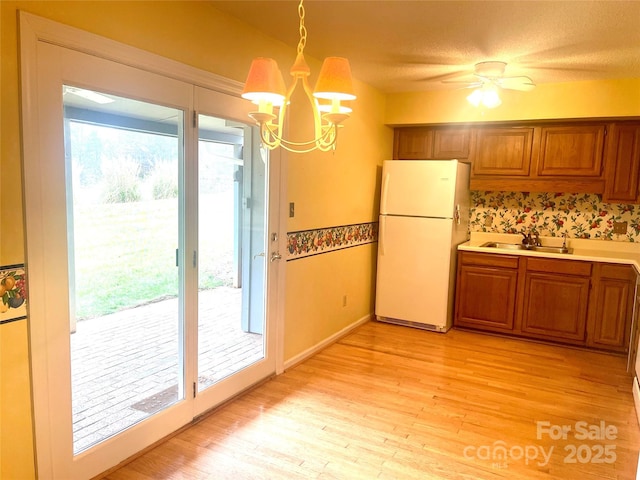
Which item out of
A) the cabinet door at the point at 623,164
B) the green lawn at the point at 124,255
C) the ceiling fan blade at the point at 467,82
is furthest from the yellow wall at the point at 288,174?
the cabinet door at the point at 623,164

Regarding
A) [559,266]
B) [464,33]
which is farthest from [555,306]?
[464,33]

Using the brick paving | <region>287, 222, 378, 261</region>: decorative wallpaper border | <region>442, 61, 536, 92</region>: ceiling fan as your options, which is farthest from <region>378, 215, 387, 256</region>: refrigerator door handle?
the brick paving

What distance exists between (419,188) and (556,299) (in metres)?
1.64

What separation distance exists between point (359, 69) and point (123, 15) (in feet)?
6.96

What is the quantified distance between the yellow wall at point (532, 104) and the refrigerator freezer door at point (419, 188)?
486 millimetres

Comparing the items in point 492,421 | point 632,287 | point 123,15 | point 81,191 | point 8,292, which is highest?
point 123,15

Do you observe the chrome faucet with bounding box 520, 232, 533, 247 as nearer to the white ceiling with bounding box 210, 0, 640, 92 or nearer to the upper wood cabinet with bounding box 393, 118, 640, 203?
the upper wood cabinet with bounding box 393, 118, 640, 203

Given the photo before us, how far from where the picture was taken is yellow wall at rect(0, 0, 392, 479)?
1.70 m

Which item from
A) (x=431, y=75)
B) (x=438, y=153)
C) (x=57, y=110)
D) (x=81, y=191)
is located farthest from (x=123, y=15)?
(x=438, y=153)

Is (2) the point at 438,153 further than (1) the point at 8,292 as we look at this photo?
Yes

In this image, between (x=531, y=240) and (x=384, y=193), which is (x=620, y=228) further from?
(x=384, y=193)

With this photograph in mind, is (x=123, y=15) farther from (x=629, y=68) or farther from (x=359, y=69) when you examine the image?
(x=629, y=68)

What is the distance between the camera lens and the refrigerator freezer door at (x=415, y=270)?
4.44m

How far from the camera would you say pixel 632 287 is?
12.7 ft
